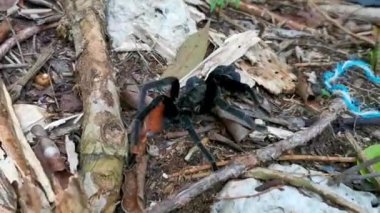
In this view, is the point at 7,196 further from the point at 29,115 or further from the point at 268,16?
the point at 268,16

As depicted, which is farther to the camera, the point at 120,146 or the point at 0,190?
the point at 120,146

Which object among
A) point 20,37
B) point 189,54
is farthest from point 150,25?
point 20,37

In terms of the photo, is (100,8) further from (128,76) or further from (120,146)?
(120,146)

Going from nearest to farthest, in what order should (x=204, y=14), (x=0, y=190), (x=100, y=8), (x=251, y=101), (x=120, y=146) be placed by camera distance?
(x=0, y=190)
(x=120, y=146)
(x=251, y=101)
(x=100, y=8)
(x=204, y=14)

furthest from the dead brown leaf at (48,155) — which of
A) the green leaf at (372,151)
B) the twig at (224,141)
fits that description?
the green leaf at (372,151)

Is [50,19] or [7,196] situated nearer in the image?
[7,196]

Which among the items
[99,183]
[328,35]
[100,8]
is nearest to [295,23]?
[328,35]

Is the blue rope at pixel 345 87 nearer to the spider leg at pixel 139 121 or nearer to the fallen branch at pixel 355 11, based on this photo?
the fallen branch at pixel 355 11
